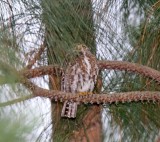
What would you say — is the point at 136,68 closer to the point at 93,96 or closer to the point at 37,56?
the point at 93,96

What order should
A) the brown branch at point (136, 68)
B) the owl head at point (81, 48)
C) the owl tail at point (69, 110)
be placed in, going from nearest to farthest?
the owl head at point (81, 48), the brown branch at point (136, 68), the owl tail at point (69, 110)

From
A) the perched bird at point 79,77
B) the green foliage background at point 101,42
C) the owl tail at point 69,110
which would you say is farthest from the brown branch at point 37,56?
the owl tail at point 69,110

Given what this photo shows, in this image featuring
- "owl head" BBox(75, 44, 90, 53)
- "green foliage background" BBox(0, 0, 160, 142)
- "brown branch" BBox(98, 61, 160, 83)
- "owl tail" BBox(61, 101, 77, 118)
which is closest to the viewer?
"green foliage background" BBox(0, 0, 160, 142)

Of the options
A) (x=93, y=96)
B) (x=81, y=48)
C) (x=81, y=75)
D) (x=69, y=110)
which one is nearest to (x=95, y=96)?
(x=93, y=96)

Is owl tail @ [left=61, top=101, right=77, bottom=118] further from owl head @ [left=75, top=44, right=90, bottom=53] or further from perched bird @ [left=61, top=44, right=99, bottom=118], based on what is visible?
owl head @ [left=75, top=44, right=90, bottom=53]

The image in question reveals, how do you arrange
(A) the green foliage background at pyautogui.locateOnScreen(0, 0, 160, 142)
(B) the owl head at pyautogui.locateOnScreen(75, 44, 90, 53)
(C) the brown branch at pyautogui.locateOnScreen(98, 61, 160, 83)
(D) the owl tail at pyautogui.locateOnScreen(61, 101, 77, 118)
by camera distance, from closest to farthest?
(A) the green foliage background at pyautogui.locateOnScreen(0, 0, 160, 142) → (B) the owl head at pyautogui.locateOnScreen(75, 44, 90, 53) → (C) the brown branch at pyautogui.locateOnScreen(98, 61, 160, 83) → (D) the owl tail at pyautogui.locateOnScreen(61, 101, 77, 118)

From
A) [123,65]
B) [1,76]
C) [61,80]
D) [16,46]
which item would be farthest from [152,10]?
[1,76]

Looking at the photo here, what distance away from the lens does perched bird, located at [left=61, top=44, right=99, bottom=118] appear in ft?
5.33

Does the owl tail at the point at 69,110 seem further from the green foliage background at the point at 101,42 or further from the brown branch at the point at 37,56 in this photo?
the brown branch at the point at 37,56

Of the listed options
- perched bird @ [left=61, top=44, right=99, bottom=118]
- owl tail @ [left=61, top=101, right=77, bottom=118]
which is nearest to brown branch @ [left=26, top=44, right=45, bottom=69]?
perched bird @ [left=61, top=44, right=99, bottom=118]

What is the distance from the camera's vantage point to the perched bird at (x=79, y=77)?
5.33ft

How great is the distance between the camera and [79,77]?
179cm

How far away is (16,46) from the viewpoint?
1166 millimetres

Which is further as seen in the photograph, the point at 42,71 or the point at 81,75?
the point at 81,75
